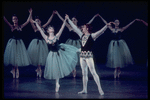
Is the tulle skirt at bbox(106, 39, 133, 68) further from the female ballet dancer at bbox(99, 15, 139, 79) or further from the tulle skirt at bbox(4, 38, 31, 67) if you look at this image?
the tulle skirt at bbox(4, 38, 31, 67)

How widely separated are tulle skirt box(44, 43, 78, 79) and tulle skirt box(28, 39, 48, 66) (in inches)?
65.4

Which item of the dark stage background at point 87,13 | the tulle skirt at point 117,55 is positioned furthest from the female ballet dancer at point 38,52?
the tulle skirt at point 117,55

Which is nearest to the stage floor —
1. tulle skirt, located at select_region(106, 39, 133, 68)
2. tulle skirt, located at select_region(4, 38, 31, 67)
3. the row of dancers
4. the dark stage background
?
the row of dancers

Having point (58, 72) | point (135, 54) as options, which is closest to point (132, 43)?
point (135, 54)

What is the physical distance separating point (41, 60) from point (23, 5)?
2562mm

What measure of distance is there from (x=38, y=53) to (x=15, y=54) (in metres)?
0.68

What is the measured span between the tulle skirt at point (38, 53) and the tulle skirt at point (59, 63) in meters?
1.66

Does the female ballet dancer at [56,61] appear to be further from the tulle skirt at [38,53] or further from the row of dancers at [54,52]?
the tulle skirt at [38,53]

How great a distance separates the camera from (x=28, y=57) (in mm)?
6301

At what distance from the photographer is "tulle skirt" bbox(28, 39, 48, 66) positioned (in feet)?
21.0

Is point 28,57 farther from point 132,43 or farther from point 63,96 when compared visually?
point 132,43

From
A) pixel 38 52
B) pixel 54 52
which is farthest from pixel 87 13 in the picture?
pixel 54 52

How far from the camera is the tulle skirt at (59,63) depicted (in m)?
4.64

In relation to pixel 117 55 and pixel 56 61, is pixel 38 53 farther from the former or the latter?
pixel 117 55
